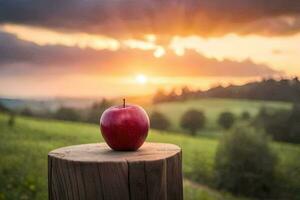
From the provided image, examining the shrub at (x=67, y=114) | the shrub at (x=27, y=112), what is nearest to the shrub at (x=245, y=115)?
the shrub at (x=67, y=114)

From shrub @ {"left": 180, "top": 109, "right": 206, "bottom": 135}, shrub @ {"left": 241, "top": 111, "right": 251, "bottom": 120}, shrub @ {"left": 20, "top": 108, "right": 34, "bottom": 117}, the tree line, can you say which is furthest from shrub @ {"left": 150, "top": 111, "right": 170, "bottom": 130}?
shrub @ {"left": 20, "top": 108, "right": 34, "bottom": 117}

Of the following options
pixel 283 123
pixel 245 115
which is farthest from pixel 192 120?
pixel 283 123

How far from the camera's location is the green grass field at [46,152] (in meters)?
5.66

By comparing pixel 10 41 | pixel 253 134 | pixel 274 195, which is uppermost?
pixel 10 41

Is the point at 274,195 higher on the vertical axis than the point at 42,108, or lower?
lower

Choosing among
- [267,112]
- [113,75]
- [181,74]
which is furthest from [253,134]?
[113,75]

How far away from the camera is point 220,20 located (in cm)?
575

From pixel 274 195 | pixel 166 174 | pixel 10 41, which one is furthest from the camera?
pixel 10 41

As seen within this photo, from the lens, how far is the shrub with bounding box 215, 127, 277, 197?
18.5 ft

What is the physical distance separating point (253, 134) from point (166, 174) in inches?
139

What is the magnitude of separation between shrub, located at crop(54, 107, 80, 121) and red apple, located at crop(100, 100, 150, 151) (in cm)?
350

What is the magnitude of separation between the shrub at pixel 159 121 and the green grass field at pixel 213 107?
50 millimetres

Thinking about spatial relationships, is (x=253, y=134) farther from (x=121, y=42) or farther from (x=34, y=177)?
(x=34, y=177)

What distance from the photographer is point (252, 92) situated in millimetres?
5984
